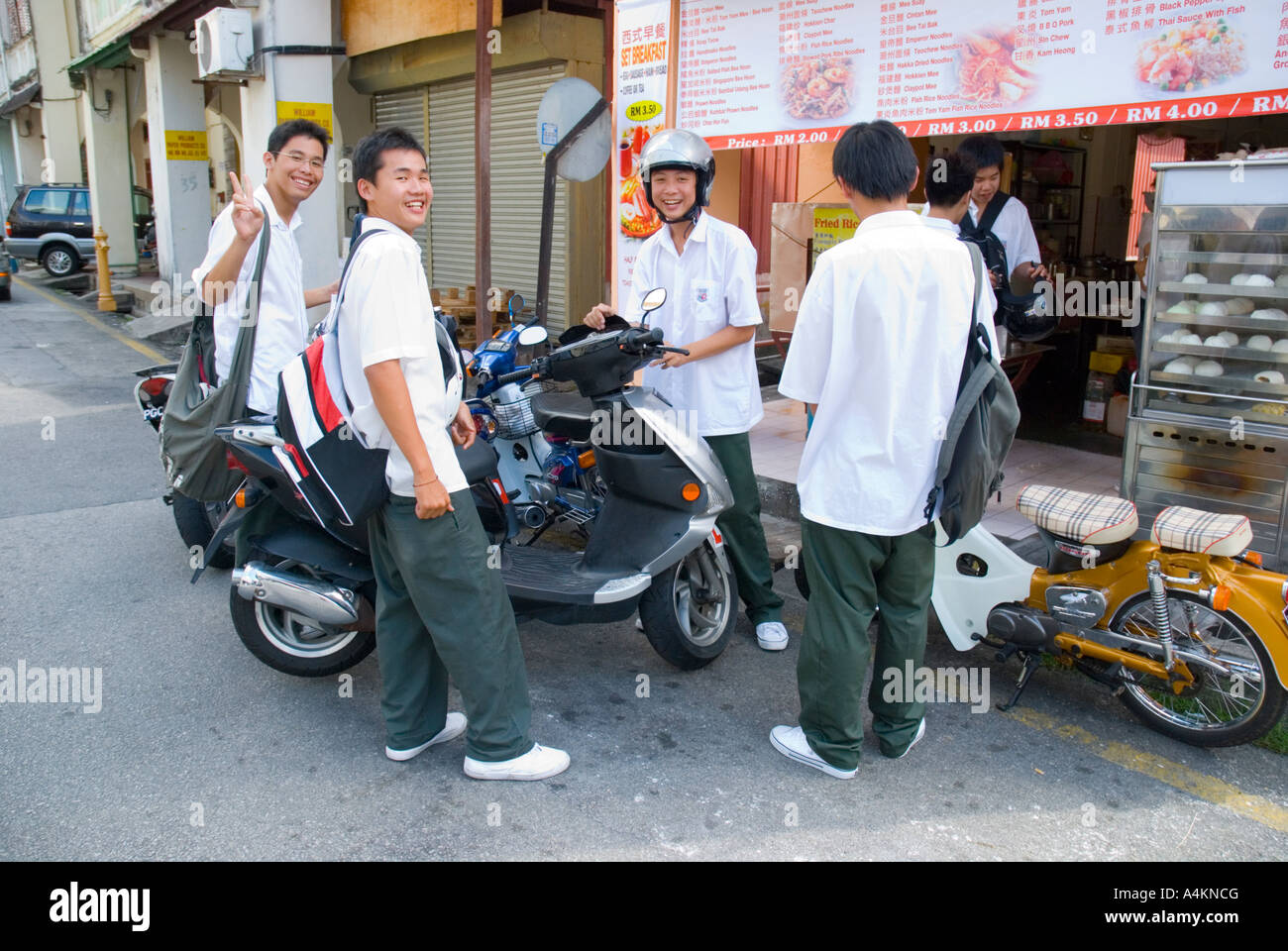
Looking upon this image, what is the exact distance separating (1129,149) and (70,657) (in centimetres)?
910

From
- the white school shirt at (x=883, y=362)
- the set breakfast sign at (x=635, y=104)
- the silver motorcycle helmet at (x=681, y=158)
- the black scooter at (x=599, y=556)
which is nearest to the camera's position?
the white school shirt at (x=883, y=362)

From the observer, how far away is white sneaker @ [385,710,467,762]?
333 cm

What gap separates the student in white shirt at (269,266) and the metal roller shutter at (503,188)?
5417 mm

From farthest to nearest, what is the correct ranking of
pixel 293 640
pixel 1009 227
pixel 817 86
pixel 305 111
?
pixel 305 111 → pixel 817 86 → pixel 1009 227 → pixel 293 640

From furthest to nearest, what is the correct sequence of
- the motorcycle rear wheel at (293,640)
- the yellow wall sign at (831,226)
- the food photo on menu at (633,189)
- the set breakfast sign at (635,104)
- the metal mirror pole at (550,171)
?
the yellow wall sign at (831,226) → the metal mirror pole at (550,171) → the food photo on menu at (633,189) → the set breakfast sign at (635,104) → the motorcycle rear wheel at (293,640)

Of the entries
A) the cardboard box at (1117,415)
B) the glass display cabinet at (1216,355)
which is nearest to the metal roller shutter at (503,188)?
the cardboard box at (1117,415)

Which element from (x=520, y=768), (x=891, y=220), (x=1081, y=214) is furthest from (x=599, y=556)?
(x=1081, y=214)

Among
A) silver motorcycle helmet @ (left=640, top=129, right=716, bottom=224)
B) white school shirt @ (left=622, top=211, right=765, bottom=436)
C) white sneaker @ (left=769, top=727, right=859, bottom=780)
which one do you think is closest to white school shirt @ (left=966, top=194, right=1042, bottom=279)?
white school shirt @ (left=622, top=211, right=765, bottom=436)

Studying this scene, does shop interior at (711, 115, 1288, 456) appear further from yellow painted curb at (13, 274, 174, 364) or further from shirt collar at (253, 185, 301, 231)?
yellow painted curb at (13, 274, 174, 364)

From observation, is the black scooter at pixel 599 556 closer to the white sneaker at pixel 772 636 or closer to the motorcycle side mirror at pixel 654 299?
the motorcycle side mirror at pixel 654 299

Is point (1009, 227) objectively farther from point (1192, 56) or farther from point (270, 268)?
point (270, 268)

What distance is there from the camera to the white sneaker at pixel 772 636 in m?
4.18

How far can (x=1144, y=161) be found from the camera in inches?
230

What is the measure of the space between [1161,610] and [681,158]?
2.26 metres
